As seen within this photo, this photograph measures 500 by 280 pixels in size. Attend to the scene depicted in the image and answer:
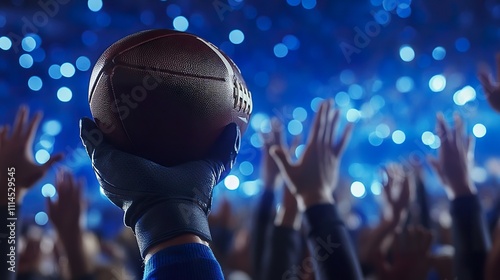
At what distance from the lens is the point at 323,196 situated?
3.67ft

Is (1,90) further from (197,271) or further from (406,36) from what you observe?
(197,271)

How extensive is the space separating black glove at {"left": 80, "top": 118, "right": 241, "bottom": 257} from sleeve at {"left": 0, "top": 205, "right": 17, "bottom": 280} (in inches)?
24.7

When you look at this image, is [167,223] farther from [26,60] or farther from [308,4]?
[308,4]

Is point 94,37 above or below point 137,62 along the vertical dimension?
below

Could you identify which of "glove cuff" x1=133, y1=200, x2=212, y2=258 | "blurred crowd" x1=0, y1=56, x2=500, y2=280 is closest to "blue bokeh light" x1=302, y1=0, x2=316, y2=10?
"blurred crowd" x1=0, y1=56, x2=500, y2=280

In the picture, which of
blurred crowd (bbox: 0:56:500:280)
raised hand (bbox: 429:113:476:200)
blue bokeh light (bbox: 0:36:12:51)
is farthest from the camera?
blue bokeh light (bbox: 0:36:12:51)

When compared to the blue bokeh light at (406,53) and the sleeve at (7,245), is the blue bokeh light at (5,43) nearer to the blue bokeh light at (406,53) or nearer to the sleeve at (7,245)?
the sleeve at (7,245)

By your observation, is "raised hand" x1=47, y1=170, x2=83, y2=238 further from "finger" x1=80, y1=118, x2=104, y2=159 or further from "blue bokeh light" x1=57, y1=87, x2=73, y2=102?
"blue bokeh light" x1=57, y1=87, x2=73, y2=102

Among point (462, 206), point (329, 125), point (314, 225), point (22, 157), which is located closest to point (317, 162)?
point (329, 125)

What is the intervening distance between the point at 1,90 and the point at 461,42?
9.51 feet

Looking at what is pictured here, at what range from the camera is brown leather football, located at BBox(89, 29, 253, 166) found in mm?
768

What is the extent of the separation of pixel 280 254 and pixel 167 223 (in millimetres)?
778

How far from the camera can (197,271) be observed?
572 millimetres

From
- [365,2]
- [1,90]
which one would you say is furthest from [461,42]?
[1,90]
